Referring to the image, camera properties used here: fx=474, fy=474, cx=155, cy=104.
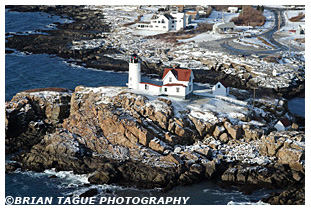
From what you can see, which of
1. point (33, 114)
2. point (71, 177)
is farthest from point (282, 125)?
point (33, 114)

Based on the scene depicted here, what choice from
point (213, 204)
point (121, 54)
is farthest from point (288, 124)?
point (121, 54)

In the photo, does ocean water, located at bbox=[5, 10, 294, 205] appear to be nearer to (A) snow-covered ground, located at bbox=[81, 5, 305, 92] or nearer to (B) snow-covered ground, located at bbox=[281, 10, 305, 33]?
(A) snow-covered ground, located at bbox=[81, 5, 305, 92]

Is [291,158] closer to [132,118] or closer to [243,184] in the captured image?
[243,184]

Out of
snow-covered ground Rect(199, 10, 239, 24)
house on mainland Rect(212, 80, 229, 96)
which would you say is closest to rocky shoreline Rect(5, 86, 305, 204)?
house on mainland Rect(212, 80, 229, 96)

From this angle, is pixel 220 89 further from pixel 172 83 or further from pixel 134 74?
pixel 134 74

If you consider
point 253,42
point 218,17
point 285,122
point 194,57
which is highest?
point 218,17

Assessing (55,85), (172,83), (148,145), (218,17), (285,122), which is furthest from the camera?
(218,17)
